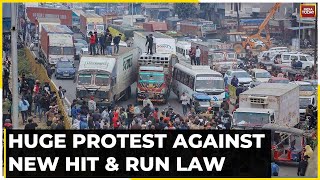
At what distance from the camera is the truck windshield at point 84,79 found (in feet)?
52.1

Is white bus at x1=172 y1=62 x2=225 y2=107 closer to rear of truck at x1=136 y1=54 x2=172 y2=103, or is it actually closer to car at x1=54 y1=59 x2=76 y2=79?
rear of truck at x1=136 y1=54 x2=172 y2=103

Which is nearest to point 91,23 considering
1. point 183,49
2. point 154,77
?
point 154,77

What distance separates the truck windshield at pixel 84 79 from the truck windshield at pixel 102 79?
0.15 meters

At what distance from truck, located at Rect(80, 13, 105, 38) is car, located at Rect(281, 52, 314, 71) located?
14.8 ft

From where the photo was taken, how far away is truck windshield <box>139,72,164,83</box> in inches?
675

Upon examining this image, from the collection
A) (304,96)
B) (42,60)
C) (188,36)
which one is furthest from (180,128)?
(188,36)

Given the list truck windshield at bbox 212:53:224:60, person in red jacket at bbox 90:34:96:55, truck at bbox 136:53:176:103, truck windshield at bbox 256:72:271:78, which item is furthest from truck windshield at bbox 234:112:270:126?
truck windshield at bbox 256:72:271:78

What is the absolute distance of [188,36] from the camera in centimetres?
2172

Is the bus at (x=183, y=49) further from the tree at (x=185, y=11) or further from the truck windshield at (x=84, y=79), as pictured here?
the truck windshield at (x=84, y=79)

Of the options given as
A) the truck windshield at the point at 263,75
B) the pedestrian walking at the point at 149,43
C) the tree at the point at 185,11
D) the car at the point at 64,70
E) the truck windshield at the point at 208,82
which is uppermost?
the tree at the point at 185,11

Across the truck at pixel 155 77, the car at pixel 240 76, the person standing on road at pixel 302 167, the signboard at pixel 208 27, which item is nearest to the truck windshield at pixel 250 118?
the truck at pixel 155 77

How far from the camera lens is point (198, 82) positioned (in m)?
17.4

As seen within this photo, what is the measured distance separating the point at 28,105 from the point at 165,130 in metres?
2.41

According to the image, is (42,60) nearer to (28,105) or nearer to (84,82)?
(84,82)
